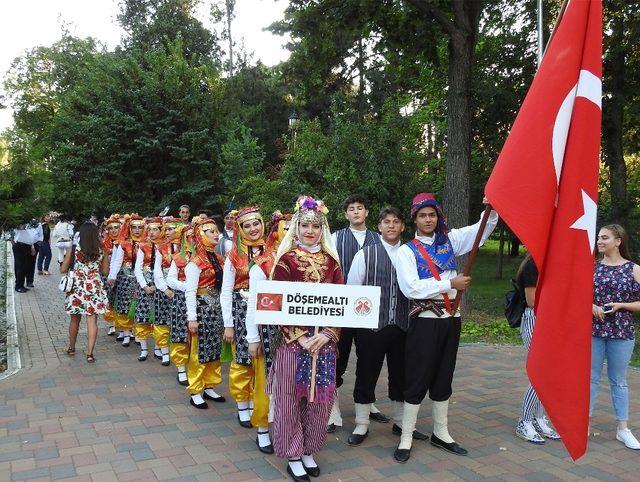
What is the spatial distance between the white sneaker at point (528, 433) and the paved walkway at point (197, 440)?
79 mm

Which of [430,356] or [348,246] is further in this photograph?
[348,246]

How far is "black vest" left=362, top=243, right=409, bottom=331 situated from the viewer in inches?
179

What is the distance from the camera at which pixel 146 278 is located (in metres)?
7.77

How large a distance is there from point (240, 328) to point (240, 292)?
320 mm

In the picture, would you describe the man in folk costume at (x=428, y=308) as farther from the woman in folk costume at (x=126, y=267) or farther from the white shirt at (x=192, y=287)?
the woman in folk costume at (x=126, y=267)

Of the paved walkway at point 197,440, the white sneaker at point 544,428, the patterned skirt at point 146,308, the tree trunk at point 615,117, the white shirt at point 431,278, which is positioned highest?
the tree trunk at point 615,117

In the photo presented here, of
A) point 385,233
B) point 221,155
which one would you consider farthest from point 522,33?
point 385,233

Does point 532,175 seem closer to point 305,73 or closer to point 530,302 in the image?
point 530,302

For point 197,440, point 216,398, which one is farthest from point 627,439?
point 216,398

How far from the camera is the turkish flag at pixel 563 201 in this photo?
128 inches

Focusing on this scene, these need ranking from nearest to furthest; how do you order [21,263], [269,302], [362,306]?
[269,302], [362,306], [21,263]

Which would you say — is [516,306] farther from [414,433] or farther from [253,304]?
[253,304]

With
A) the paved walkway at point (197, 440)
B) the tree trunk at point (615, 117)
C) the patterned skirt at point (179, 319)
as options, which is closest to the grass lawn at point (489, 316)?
the paved walkway at point (197, 440)

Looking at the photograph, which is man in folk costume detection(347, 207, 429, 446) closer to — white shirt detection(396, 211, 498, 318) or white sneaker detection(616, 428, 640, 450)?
white shirt detection(396, 211, 498, 318)
